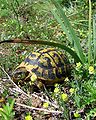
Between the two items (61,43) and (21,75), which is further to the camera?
(61,43)

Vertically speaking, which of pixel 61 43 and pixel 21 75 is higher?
pixel 61 43

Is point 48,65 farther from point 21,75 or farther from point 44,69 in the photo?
point 21,75

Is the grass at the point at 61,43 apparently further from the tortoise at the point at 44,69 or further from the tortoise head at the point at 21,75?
the tortoise head at the point at 21,75

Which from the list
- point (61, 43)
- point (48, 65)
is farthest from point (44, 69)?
point (61, 43)

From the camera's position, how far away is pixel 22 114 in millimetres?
3068

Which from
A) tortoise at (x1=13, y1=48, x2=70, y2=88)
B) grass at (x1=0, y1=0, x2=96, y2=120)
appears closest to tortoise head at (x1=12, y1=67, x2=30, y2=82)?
tortoise at (x1=13, y1=48, x2=70, y2=88)

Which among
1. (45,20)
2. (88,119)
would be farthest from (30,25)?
(88,119)

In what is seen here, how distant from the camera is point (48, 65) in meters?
3.32

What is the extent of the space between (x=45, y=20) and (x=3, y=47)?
1.24 metres

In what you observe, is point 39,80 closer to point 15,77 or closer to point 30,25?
point 15,77

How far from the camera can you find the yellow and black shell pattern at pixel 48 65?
3.29 meters

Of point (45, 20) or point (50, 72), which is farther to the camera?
point (45, 20)

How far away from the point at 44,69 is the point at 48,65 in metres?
0.06

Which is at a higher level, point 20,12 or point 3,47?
point 20,12
